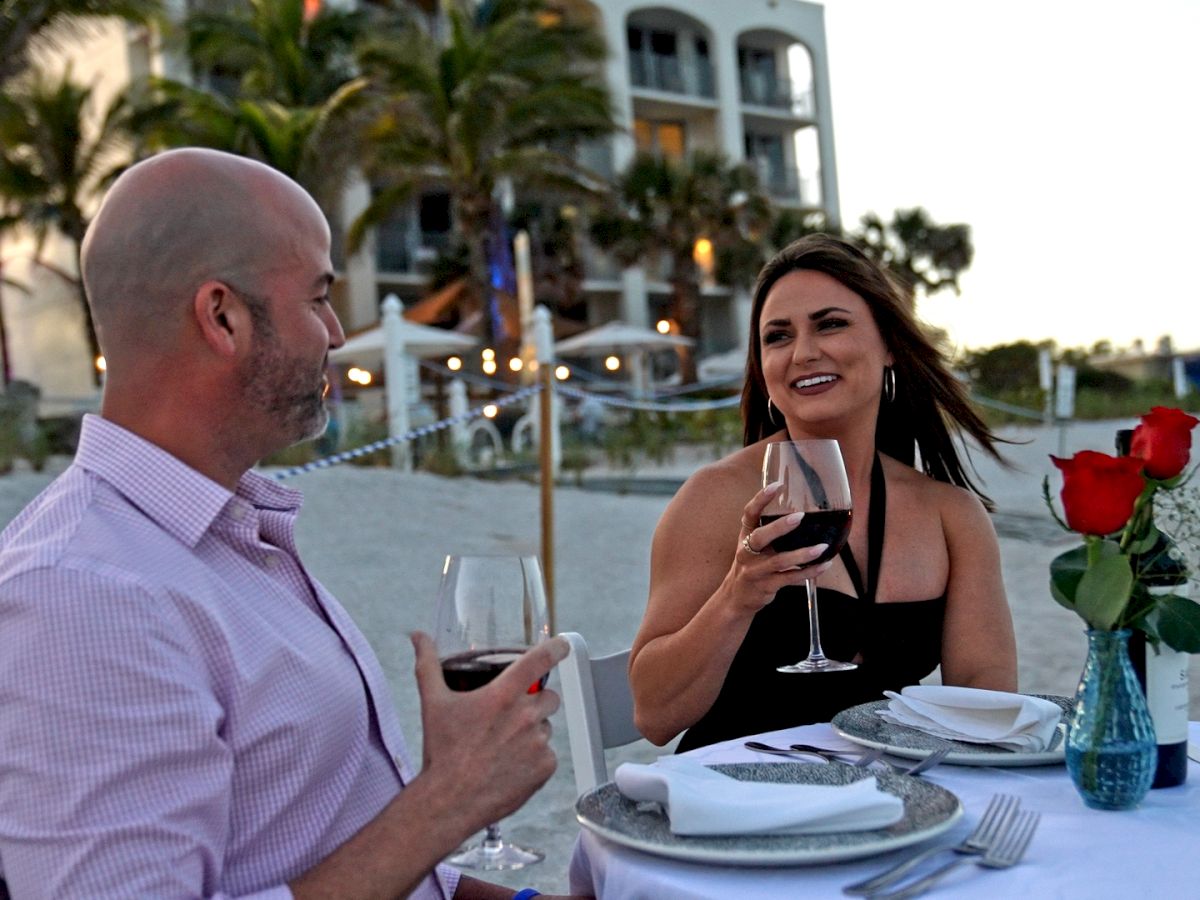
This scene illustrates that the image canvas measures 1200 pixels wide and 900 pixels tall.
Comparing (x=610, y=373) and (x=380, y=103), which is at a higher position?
(x=380, y=103)

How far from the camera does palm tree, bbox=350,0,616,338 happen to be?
18297 millimetres

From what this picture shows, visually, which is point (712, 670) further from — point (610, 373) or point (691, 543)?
point (610, 373)

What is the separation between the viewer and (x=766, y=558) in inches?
74.0

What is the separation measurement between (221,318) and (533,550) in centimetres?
423

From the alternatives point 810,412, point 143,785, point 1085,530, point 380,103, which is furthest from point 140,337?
point 380,103

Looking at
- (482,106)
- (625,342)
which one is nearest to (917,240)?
(625,342)

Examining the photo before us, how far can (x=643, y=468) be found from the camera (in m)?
16.9

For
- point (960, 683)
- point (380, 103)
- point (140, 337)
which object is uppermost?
point (380, 103)

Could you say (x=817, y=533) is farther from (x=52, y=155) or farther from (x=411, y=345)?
(x=52, y=155)

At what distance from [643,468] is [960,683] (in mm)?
14338

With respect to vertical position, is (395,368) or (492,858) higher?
(395,368)

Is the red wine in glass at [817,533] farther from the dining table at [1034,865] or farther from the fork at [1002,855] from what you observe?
the fork at [1002,855]

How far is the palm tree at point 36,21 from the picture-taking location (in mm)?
13391

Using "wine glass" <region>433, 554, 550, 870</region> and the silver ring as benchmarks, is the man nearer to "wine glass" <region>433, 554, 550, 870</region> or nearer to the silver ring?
"wine glass" <region>433, 554, 550, 870</region>
